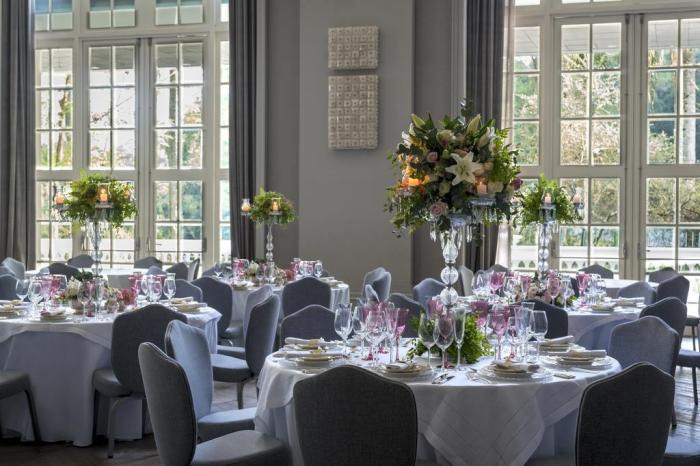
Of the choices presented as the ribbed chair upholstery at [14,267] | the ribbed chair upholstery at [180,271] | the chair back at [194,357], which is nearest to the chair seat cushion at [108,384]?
the chair back at [194,357]

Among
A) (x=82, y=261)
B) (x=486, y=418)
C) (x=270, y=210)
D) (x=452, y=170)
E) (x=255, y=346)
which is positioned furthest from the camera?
(x=82, y=261)

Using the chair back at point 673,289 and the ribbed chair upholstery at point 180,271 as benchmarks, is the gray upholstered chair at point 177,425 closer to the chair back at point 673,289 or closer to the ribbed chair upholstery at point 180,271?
the chair back at point 673,289

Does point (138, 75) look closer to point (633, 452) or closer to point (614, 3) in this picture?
point (614, 3)

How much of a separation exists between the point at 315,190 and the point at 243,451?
5936mm

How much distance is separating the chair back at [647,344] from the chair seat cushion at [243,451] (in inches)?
68.3

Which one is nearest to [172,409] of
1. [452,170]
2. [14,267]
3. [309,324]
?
[309,324]

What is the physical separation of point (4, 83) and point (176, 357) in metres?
7.75

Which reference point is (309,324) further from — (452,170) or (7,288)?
(7,288)

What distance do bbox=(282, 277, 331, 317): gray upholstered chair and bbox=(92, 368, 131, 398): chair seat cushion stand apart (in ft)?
6.16

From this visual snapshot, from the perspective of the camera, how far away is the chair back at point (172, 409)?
127 inches

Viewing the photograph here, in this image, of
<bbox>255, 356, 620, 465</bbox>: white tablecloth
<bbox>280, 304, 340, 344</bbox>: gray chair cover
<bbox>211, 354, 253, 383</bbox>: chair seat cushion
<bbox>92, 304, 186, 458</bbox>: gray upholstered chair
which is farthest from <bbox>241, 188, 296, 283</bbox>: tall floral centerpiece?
<bbox>255, 356, 620, 465</bbox>: white tablecloth

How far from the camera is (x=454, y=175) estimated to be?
152 inches

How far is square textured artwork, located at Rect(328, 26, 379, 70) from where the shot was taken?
29.2ft

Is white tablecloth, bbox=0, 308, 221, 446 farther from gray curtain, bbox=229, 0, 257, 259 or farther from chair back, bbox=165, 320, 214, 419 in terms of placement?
gray curtain, bbox=229, 0, 257, 259
